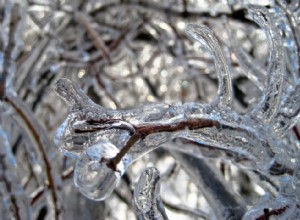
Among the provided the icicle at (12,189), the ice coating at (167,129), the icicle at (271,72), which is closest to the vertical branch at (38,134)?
the icicle at (12,189)

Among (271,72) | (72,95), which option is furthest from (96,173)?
(271,72)

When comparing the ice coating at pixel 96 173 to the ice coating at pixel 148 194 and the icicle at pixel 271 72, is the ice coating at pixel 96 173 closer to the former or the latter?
the ice coating at pixel 148 194

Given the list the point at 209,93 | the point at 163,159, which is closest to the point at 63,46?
the point at 163,159

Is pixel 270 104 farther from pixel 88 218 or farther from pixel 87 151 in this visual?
pixel 88 218

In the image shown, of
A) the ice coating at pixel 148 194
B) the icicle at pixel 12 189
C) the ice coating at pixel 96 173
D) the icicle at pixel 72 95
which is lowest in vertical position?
the icicle at pixel 12 189

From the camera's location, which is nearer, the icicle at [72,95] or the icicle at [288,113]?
the icicle at [72,95]

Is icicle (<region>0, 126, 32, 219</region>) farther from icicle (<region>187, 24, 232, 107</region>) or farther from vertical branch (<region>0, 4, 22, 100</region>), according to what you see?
icicle (<region>187, 24, 232, 107</region>)
